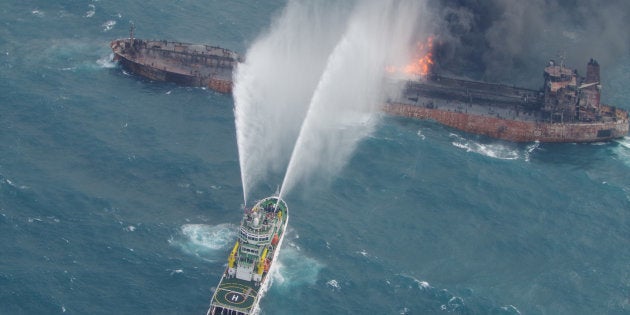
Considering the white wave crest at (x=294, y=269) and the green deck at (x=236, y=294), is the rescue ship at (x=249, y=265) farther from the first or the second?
the white wave crest at (x=294, y=269)

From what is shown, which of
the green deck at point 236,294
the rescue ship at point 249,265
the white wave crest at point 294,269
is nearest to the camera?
A: the green deck at point 236,294

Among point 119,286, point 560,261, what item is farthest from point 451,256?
point 119,286

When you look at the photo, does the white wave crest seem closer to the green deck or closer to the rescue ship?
the rescue ship

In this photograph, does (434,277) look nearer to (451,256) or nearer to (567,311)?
(451,256)

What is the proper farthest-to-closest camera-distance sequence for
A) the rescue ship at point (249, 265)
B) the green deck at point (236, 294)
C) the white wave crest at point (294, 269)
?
the white wave crest at point (294, 269) → the rescue ship at point (249, 265) → the green deck at point (236, 294)

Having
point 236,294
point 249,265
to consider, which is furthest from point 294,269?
point 236,294

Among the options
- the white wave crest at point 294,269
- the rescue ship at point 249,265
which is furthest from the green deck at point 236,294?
the white wave crest at point 294,269

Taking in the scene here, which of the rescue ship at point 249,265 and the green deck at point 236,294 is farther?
the rescue ship at point 249,265
